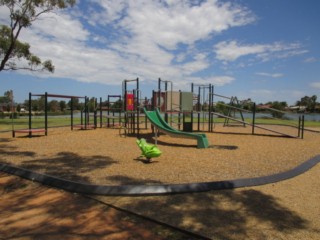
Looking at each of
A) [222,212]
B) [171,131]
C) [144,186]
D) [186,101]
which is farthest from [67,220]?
[186,101]

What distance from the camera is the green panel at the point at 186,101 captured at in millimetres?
15234

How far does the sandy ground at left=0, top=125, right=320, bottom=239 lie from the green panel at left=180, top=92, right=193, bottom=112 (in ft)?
16.0

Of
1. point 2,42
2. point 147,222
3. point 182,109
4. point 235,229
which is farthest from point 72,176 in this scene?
point 2,42

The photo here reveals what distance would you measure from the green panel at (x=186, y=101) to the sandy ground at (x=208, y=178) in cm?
486

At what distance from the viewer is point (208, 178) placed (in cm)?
588

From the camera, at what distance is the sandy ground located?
3771 millimetres

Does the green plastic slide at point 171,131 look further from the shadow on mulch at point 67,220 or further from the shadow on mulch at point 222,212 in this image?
the shadow on mulch at point 67,220

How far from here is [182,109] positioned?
15.2 meters

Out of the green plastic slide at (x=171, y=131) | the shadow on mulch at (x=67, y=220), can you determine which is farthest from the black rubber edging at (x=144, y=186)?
the green plastic slide at (x=171, y=131)

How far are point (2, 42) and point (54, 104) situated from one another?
50947 millimetres

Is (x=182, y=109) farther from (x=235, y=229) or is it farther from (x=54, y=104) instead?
(x=54, y=104)

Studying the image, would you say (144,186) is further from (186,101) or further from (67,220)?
(186,101)

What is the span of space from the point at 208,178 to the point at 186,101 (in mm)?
9784

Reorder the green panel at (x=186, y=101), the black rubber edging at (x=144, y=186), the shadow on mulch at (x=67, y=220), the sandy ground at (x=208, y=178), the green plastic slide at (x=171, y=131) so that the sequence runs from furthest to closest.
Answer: the green panel at (x=186, y=101) < the green plastic slide at (x=171, y=131) < the black rubber edging at (x=144, y=186) < the sandy ground at (x=208, y=178) < the shadow on mulch at (x=67, y=220)
